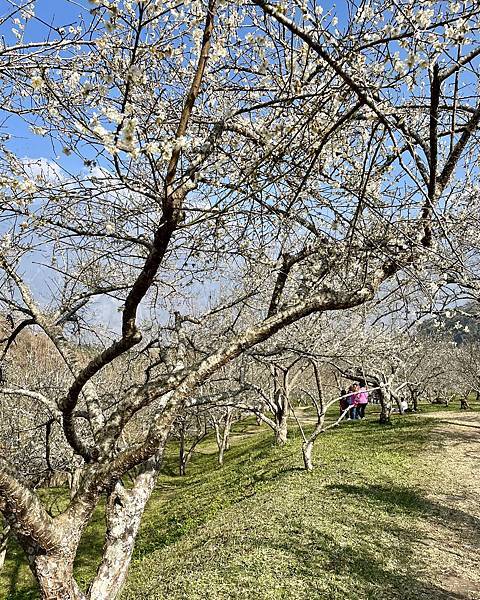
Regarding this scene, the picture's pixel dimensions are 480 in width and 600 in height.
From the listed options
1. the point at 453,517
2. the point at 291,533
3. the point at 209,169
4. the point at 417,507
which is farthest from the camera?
the point at 417,507

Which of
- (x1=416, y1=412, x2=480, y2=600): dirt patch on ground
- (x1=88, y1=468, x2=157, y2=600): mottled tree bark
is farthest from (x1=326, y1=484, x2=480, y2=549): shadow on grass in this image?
(x1=88, y1=468, x2=157, y2=600): mottled tree bark

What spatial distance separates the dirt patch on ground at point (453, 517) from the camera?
7.07 m

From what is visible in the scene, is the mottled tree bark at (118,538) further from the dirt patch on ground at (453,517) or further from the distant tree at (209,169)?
the dirt patch on ground at (453,517)

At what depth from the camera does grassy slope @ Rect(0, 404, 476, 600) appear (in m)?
6.84

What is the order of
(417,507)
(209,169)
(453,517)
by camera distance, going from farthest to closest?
(417,507)
(453,517)
(209,169)

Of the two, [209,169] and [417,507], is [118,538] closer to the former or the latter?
[209,169]

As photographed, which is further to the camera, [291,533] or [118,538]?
[291,533]

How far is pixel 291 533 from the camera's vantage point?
28.6ft

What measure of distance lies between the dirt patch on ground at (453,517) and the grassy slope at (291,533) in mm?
241

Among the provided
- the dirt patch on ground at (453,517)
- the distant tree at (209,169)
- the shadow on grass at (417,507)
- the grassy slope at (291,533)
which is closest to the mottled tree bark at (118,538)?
the distant tree at (209,169)

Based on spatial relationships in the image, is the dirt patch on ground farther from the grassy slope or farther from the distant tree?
the distant tree

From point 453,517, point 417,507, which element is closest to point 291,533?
point 417,507

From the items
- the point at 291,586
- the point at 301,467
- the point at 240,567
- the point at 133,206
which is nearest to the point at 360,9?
the point at 133,206

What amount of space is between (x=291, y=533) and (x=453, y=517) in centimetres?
347
